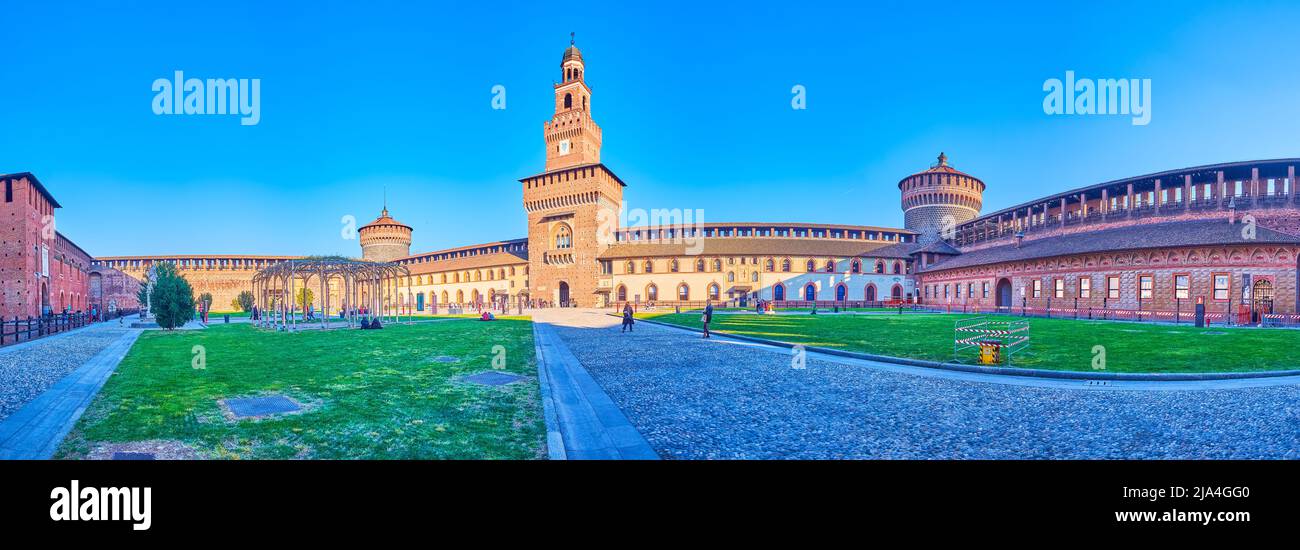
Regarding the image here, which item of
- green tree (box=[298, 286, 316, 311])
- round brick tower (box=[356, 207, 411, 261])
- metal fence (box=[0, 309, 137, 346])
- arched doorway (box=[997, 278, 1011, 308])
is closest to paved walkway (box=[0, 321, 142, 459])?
metal fence (box=[0, 309, 137, 346])

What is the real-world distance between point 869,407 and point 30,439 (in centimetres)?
980

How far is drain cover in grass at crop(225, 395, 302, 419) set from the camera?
604cm

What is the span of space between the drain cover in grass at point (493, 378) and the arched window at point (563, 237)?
5263cm

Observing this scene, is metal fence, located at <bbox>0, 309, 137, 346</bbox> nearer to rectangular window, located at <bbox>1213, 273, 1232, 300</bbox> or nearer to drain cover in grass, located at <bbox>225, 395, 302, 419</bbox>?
drain cover in grass, located at <bbox>225, 395, 302, 419</bbox>

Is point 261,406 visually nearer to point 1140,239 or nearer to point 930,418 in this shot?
point 930,418

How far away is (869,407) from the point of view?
659cm

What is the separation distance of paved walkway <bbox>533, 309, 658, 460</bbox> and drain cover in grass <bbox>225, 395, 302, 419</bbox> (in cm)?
338

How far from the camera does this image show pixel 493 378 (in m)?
8.75

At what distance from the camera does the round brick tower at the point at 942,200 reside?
6606 cm

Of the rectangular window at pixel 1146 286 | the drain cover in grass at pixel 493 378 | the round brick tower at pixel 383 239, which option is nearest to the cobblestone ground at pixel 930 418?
the drain cover in grass at pixel 493 378

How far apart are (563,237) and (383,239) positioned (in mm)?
40767

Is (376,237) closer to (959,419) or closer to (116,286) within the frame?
(116,286)

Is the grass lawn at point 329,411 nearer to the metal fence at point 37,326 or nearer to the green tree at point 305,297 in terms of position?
the metal fence at point 37,326
